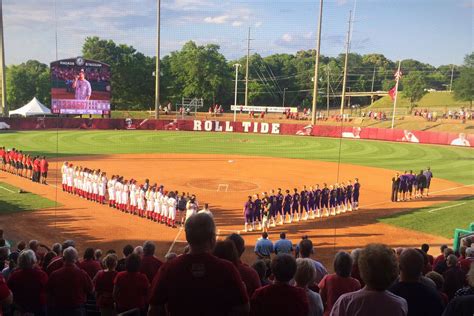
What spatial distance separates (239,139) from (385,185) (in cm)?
2507

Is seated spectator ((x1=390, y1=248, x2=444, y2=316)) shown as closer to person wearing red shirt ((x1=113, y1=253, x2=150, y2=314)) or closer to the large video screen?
person wearing red shirt ((x1=113, y1=253, x2=150, y2=314))

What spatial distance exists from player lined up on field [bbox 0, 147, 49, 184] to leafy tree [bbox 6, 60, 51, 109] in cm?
3038

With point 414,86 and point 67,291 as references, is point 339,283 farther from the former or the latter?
point 414,86

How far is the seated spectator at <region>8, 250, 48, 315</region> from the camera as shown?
5582mm

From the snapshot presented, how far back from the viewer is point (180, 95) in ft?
173

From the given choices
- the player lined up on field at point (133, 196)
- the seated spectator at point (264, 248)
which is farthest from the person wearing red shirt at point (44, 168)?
the seated spectator at point (264, 248)

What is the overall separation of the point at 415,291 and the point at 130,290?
129 inches

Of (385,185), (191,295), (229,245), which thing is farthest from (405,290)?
(385,185)

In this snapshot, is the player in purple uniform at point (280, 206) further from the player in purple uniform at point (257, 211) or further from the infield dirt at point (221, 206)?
the player in purple uniform at point (257, 211)

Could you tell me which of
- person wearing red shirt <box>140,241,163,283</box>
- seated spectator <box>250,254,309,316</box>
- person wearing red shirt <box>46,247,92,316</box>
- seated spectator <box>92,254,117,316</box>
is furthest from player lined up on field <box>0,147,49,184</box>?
seated spectator <box>250,254,309,316</box>

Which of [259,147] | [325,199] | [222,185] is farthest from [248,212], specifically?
[259,147]

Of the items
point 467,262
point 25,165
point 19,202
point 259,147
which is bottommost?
point 19,202

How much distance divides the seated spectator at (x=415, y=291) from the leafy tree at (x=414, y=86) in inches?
2635

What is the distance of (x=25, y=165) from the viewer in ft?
80.7
